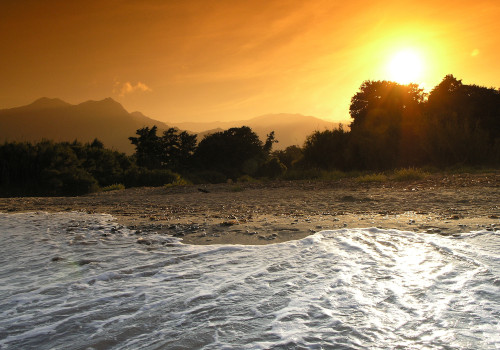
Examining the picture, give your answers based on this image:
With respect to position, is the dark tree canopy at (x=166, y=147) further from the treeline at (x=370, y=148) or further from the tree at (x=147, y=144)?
the treeline at (x=370, y=148)

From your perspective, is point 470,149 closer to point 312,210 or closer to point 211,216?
point 312,210

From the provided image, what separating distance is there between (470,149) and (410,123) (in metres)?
2.84

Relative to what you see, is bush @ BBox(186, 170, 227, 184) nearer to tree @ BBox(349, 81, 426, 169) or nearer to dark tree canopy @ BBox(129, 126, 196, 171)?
dark tree canopy @ BBox(129, 126, 196, 171)

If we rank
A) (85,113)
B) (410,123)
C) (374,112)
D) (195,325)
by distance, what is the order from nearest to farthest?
(195,325), (410,123), (374,112), (85,113)

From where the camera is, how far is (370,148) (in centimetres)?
1355

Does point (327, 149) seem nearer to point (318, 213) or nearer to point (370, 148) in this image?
point (370, 148)

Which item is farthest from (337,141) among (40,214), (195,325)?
(195,325)

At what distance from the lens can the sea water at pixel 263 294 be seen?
1587mm

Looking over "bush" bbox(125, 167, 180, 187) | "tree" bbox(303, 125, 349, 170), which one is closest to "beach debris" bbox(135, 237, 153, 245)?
"bush" bbox(125, 167, 180, 187)

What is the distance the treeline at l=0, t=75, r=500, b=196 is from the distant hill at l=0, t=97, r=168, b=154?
74633 mm

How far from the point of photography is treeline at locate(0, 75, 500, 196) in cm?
1178

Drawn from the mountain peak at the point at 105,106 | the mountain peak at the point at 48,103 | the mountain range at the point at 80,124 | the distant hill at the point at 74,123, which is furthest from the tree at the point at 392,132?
the mountain peak at the point at 48,103

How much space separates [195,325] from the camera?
173 cm

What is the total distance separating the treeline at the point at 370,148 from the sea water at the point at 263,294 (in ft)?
26.9
